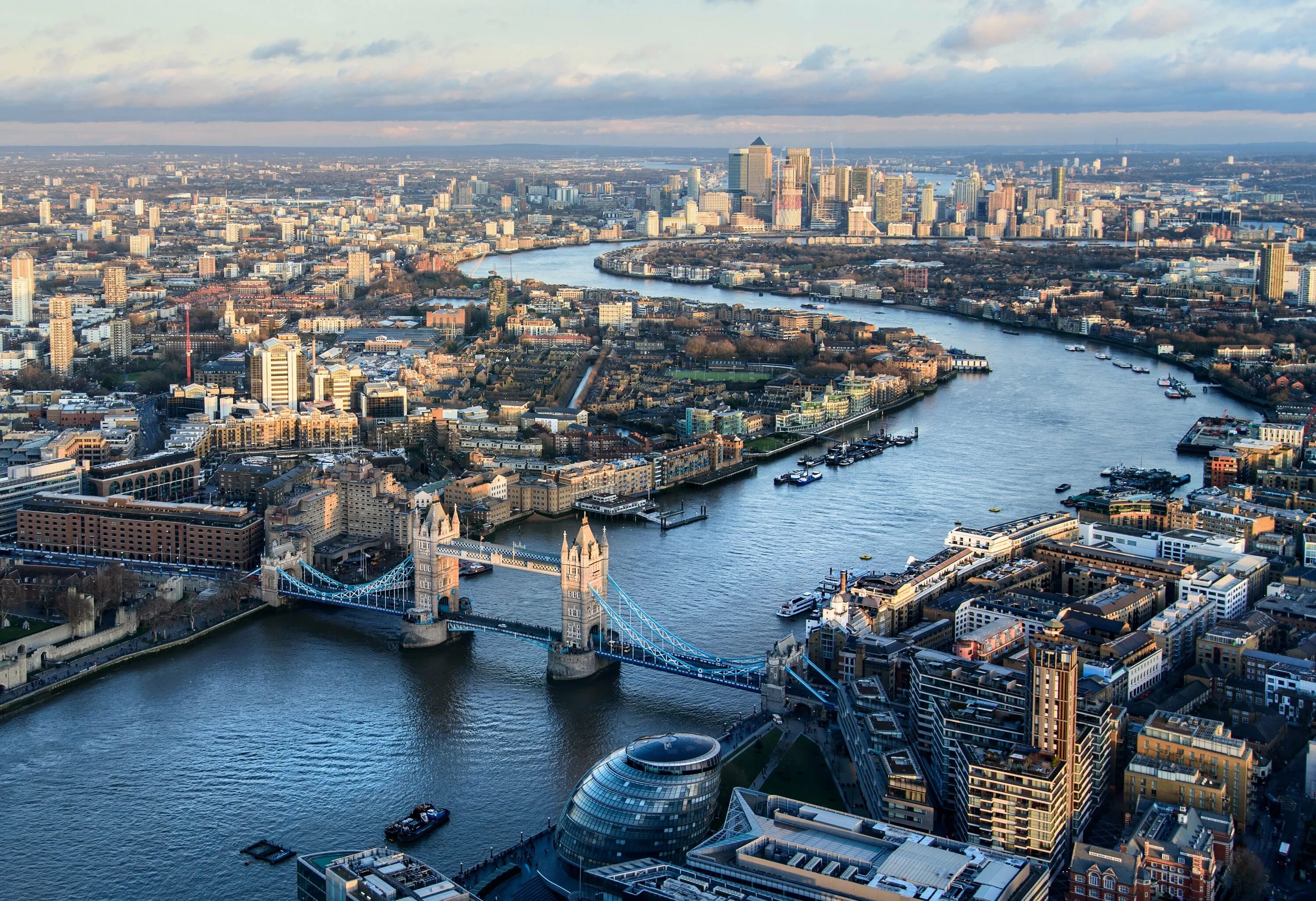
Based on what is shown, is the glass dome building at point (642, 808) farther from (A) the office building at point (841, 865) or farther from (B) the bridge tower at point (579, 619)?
(B) the bridge tower at point (579, 619)

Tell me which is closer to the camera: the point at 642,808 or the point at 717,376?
the point at 642,808

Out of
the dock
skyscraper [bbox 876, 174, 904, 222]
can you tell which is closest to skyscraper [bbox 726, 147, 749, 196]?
skyscraper [bbox 876, 174, 904, 222]

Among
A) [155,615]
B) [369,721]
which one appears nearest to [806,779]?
[369,721]

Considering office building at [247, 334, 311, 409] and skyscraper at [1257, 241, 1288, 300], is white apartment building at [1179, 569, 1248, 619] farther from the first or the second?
skyscraper at [1257, 241, 1288, 300]

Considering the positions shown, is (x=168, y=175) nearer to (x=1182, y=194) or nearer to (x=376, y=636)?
(x=1182, y=194)

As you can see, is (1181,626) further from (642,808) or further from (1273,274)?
(1273,274)

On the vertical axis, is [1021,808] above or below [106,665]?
above

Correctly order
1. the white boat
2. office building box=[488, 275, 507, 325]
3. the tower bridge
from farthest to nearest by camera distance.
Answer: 1. office building box=[488, 275, 507, 325]
2. the white boat
3. the tower bridge
